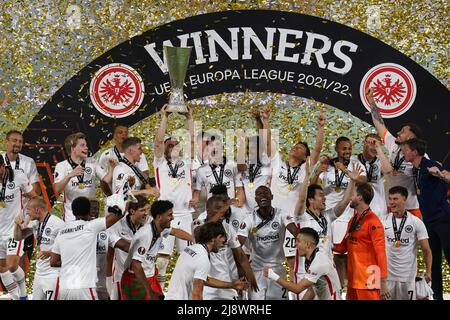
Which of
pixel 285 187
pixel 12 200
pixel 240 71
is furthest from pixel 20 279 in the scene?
pixel 240 71

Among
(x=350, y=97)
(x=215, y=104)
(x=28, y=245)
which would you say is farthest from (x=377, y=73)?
(x=28, y=245)

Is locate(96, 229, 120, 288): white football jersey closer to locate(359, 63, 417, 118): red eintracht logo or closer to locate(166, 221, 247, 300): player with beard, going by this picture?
locate(166, 221, 247, 300): player with beard

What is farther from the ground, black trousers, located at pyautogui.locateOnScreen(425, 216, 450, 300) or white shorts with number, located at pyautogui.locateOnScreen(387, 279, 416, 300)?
black trousers, located at pyautogui.locateOnScreen(425, 216, 450, 300)

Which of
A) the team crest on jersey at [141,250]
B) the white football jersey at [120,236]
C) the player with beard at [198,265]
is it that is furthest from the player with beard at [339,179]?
the team crest on jersey at [141,250]

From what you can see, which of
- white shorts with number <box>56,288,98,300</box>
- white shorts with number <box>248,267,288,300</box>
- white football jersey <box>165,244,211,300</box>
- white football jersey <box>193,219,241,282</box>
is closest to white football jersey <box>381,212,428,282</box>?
white shorts with number <box>248,267,288,300</box>

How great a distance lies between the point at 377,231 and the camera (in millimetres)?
11070

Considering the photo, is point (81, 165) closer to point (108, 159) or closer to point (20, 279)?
point (108, 159)

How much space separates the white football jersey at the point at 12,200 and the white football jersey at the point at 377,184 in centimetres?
412

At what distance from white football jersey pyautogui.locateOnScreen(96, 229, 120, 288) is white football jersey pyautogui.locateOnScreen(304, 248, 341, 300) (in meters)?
2.21

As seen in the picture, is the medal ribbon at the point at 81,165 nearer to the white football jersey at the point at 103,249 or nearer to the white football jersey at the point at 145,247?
the white football jersey at the point at 103,249

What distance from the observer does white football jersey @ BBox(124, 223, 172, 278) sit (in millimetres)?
10930

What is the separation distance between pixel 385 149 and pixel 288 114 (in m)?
1.38

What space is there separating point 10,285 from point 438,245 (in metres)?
5.08

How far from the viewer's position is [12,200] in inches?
524
